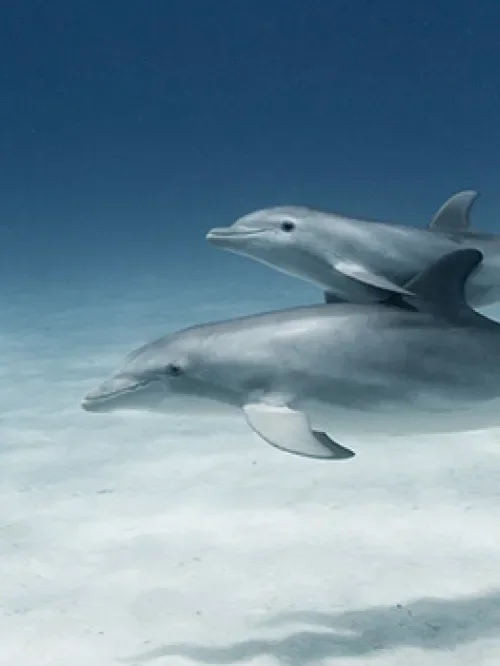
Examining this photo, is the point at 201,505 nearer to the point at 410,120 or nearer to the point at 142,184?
the point at 410,120

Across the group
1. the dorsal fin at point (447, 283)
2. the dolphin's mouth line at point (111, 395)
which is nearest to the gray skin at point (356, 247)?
the dorsal fin at point (447, 283)

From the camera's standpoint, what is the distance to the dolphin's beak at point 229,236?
540 centimetres

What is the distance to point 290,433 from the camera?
3.84 meters

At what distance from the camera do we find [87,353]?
14.7 meters

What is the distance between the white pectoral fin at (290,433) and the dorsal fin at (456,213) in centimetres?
199

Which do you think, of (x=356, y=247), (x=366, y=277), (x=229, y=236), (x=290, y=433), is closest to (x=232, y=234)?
(x=229, y=236)

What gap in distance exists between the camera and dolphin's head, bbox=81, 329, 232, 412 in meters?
4.29

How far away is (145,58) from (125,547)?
322 feet

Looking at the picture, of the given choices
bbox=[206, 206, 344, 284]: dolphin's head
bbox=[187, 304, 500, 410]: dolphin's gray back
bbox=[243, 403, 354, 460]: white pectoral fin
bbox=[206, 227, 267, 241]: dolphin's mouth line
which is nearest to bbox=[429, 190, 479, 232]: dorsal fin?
bbox=[206, 206, 344, 284]: dolphin's head

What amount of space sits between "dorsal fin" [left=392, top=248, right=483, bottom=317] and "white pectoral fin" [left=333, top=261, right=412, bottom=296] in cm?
9

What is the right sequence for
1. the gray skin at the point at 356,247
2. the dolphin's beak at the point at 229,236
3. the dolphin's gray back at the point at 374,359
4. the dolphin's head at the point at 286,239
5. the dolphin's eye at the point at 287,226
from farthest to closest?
the dolphin's beak at the point at 229,236, the dolphin's eye at the point at 287,226, the dolphin's head at the point at 286,239, the gray skin at the point at 356,247, the dolphin's gray back at the point at 374,359

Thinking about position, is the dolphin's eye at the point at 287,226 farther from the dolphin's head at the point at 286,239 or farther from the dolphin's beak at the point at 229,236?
the dolphin's beak at the point at 229,236

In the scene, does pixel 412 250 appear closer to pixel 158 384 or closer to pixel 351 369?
pixel 351 369

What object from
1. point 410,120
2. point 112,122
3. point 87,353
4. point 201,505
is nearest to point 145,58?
point 112,122
